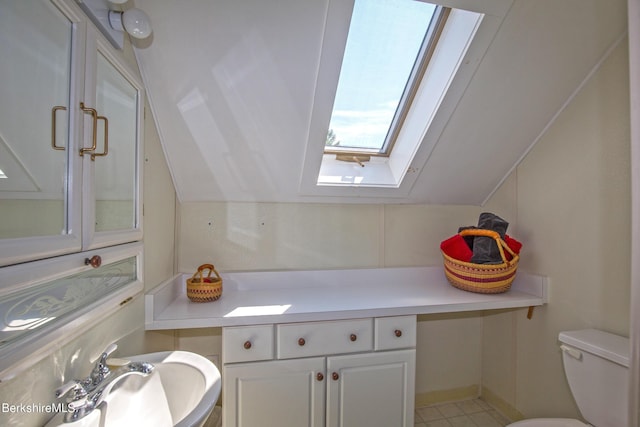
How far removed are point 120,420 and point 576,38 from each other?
213cm

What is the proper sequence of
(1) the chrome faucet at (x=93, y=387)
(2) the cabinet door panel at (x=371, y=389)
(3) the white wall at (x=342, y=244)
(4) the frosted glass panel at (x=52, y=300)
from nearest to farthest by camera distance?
(4) the frosted glass panel at (x=52, y=300)
(1) the chrome faucet at (x=93, y=387)
(2) the cabinet door panel at (x=371, y=389)
(3) the white wall at (x=342, y=244)

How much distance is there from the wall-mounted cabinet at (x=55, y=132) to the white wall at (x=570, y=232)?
1.97m

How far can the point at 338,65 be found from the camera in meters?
1.24

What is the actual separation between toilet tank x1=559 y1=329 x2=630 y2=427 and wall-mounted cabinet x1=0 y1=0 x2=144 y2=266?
5.92ft

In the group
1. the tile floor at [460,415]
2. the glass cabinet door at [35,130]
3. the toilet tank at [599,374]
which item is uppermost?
the glass cabinet door at [35,130]

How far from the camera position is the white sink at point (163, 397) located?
74 centimetres

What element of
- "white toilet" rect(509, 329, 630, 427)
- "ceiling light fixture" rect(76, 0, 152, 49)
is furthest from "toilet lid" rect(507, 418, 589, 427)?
"ceiling light fixture" rect(76, 0, 152, 49)

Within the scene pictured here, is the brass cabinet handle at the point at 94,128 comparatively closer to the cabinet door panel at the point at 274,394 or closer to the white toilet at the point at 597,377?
the cabinet door panel at the point at 274,394

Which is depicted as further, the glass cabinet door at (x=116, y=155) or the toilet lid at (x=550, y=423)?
the toilet lid at (x=550, y=423)

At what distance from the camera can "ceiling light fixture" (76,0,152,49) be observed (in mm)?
903

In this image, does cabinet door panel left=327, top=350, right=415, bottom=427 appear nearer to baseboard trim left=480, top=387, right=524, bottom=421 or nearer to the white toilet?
the white toilet

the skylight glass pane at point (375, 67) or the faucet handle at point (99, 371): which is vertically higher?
the skylight glass pane at point (375, 67)

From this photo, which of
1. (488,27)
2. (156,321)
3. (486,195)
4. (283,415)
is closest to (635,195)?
(488,27)

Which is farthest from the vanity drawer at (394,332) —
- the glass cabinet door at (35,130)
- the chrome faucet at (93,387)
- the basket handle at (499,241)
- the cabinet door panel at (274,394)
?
the glass cabinet door at (35,130)
